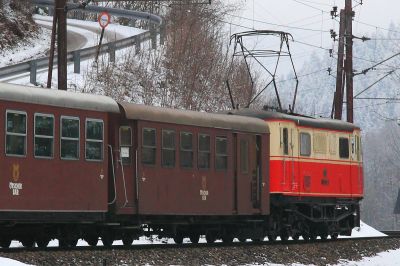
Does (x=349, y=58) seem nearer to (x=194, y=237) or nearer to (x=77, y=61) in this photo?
(x=77, y=61)

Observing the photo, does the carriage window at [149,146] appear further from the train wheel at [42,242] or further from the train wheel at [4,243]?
the train wheel at [4,243]

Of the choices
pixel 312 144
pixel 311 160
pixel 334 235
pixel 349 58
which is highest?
pixel 349 58

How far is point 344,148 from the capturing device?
31.0 meters

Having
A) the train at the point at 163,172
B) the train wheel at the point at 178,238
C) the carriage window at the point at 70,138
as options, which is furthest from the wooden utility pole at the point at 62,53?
the carriage window at the point at 70,138

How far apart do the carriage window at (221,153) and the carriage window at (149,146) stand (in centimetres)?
255

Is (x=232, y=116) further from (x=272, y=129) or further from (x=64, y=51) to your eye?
(x=64, y=51)

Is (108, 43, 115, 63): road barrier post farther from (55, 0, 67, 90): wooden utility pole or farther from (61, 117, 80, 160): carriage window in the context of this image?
(61, 117, 80, 160): carriage window

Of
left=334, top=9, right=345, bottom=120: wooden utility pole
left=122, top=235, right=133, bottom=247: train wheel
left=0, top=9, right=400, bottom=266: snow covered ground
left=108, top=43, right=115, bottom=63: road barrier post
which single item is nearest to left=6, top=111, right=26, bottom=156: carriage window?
left=0, top=9, right=400, bottom=266: snow covered ground

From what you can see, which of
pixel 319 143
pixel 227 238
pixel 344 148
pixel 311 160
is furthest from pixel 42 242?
pixel 344 148

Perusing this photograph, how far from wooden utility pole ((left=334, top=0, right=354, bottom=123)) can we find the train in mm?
11392

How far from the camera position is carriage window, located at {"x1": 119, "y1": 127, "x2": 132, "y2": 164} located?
22.7 meters

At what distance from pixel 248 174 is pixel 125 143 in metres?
5.06

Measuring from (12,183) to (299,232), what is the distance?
11.5m

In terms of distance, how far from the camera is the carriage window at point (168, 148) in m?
23.8
